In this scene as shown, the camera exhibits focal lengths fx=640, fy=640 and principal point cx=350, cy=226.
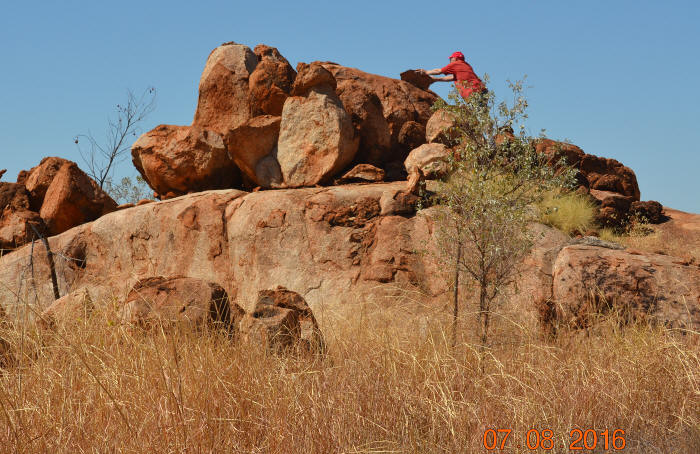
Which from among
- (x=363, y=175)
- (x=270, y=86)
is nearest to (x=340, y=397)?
(x=363, y=175)

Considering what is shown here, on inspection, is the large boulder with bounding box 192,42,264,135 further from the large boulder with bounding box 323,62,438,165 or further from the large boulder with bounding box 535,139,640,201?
the large boulder with bounding box 535,139,640,201

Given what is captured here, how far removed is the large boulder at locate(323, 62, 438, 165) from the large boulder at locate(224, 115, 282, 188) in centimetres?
142

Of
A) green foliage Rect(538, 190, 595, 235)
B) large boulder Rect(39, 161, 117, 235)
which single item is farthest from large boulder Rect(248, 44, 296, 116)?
green foliage Rect(538, 190, 595, 235)

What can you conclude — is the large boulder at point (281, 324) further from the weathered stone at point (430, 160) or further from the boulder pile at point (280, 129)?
the boulder pile at point (280, 129)

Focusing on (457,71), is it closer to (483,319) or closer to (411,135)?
(411,135)

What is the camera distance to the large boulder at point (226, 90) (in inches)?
468

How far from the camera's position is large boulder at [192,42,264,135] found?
11.9m

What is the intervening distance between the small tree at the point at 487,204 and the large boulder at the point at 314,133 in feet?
9.68

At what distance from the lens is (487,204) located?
692 centimetres

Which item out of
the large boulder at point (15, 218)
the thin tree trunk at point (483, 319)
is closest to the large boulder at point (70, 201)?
the large boulder at point (15, 218)

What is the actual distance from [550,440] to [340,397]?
4.59 ft

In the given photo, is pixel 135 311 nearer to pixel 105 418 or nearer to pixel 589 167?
pixel 105 418

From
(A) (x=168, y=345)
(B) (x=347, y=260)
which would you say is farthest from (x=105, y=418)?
(B) (x=347, y=260)

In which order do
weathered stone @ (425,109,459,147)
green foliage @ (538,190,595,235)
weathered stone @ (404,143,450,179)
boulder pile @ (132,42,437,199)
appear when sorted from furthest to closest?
1. boulder pile @ (132,42,437,199)
2. weathered stone @ (425,109,459,147)
3. green foliage @ (538,190,595,235)
4. weathered stone @ (404,143,450,179)
